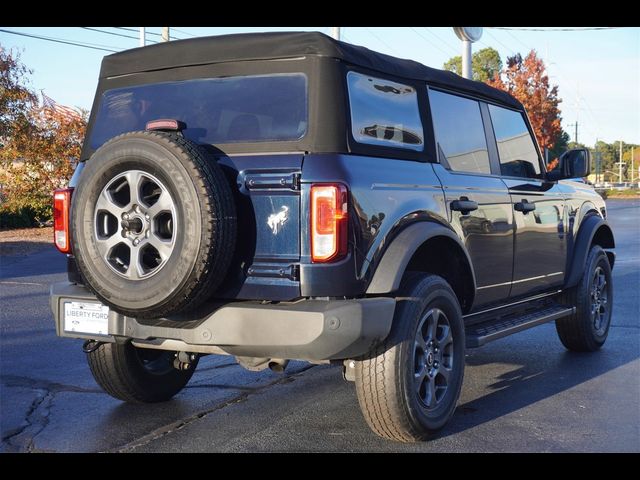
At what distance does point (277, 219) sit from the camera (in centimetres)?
371

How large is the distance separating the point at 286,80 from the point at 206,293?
1.19m

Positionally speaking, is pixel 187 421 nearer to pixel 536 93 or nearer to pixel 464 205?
pixel 464 205

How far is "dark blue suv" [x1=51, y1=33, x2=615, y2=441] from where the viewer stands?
359 centimetres

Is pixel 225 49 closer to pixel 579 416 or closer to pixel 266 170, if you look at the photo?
pixel 266 170

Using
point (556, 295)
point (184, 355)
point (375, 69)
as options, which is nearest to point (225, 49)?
point (375, 69)

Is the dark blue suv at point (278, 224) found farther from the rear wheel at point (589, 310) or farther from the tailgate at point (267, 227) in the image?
the rear wheel at point (589, 310)

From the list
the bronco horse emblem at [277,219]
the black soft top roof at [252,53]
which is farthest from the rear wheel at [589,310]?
the bronco horse emblem at [277,219]

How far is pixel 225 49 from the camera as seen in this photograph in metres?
4.11

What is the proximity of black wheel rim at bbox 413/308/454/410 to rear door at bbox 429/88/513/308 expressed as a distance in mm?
567

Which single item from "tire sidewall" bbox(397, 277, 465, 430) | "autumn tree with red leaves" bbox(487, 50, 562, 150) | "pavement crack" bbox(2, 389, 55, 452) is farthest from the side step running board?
"autumn tree with red leaves" bbox(487, 50, 562, 150)

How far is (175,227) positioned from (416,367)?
1.51 m

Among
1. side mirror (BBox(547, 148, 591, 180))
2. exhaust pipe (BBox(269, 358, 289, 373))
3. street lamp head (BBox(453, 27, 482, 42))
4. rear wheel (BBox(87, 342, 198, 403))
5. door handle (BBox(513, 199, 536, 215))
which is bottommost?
rear wheel (BBox(87, 342, 198, 403))

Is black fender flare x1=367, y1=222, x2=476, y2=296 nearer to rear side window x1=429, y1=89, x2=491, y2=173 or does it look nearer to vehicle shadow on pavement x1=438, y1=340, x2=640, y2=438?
rear side window x1=429, y1=89, x2=491, y2=173

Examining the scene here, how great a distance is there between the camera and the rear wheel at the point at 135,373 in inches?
179
